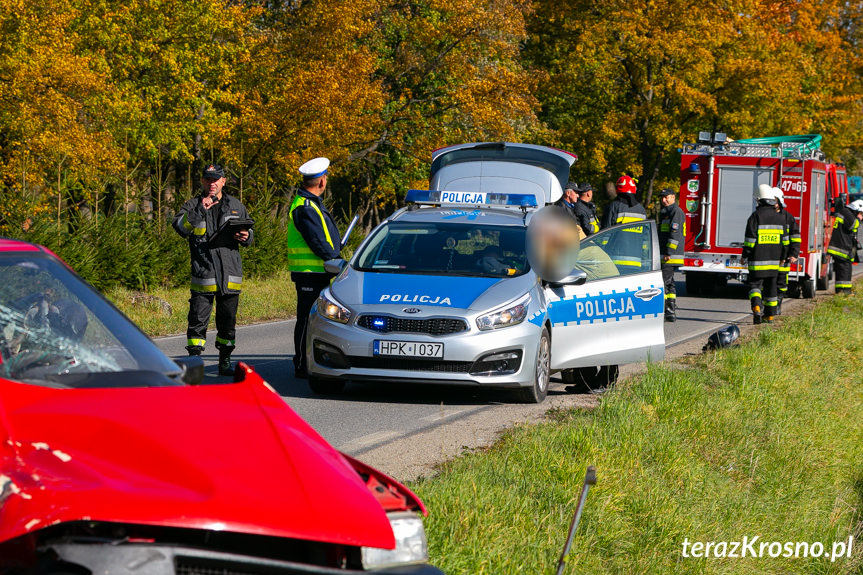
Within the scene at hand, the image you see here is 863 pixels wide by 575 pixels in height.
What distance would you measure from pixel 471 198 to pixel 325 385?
9.69 ft

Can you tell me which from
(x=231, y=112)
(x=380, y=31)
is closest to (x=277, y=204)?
(x=231, y=112)

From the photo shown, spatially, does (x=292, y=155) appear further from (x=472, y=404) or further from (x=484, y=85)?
(x=472, y=404)

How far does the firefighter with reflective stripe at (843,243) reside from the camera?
919 inches

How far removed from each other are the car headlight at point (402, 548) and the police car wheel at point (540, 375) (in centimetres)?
610

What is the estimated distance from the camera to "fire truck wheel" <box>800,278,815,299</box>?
910 inches

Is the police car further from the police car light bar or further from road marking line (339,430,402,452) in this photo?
road marking line (339,430,402,452)

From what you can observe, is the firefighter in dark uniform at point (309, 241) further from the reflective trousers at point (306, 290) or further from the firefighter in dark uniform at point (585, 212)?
the firefighter in dark uniform at point (585, 212)

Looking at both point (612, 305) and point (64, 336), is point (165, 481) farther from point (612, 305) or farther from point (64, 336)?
point (612, 305)

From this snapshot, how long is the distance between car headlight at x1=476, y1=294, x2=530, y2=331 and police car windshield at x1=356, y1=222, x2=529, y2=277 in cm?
59

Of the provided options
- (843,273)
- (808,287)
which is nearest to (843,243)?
(843,273)

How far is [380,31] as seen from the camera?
117 ft

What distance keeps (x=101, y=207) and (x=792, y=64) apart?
2710 centimetres

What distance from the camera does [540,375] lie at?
9289 millimetres

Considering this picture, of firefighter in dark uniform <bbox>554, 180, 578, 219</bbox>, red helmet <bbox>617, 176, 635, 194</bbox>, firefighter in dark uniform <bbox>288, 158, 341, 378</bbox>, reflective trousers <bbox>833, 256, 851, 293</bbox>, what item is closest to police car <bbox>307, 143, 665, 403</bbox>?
firefighter in dark uniform <bbox>288, 158, 341, 378</bbox>
